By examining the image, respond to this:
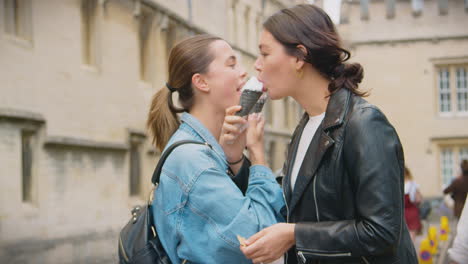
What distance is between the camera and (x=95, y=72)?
40.5 feet

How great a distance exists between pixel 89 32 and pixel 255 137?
10.3 metres

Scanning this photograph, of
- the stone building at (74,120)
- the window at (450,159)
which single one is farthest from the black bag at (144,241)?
the window at (450,159)

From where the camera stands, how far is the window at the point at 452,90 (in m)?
28.0

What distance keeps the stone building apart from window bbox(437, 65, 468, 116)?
16.0m

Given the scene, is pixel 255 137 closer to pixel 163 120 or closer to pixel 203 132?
pixel 203 132

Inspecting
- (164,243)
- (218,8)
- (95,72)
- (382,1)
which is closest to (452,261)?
(164,243)

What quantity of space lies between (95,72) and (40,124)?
2190 millimetres

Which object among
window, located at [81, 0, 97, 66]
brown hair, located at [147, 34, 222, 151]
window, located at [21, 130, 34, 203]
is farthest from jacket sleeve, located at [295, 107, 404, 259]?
window, located at [81, 0, 97, 66]

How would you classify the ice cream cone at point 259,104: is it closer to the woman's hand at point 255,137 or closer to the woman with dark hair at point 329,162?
the woman's hand at point 255,137

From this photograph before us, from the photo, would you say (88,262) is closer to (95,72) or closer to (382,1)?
(95,72)

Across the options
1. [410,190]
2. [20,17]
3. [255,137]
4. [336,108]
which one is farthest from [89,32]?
[336,108]

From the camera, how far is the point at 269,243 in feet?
7.74

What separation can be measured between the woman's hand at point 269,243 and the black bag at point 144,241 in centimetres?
43

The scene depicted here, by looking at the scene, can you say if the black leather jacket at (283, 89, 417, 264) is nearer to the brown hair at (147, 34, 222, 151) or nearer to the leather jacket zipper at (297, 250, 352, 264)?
the leather jacket zipper at (297, 250, 352, 264)
